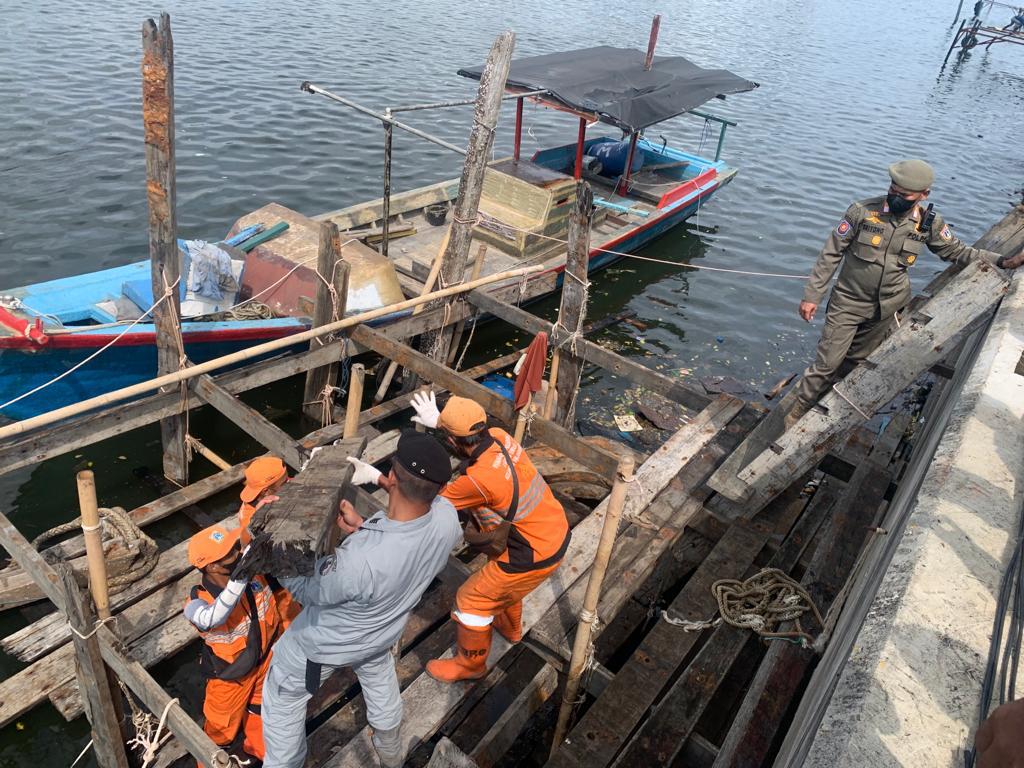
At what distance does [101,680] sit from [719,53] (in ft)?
116

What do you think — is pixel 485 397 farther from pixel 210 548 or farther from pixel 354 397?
pixel 210 548

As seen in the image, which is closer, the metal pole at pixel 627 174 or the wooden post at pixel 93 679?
the wooden post at pixel 93 679

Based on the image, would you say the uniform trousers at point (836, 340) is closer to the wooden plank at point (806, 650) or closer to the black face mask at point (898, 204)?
the wooden plank at point (806, 650)

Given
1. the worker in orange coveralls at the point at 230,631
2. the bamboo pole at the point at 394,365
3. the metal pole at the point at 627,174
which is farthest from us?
the metal pole at the point at 627,174

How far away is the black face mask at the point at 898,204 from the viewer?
6023 millimetres

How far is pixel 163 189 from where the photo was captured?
573 cm

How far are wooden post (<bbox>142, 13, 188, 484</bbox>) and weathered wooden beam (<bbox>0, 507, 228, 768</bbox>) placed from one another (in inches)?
87.2

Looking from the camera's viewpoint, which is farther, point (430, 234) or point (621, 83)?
point (621, 83)

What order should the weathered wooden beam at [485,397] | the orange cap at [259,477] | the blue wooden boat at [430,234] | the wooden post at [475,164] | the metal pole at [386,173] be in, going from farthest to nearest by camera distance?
the metal pole at [386,173], the wooden post at [475,164], the blue wooden boat at [430,234], the weathered wooden beam at [485,397], the orange cap at [259,477]

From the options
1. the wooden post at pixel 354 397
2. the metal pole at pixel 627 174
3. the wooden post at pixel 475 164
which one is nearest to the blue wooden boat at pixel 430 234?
the metal pole at pixel 627 174

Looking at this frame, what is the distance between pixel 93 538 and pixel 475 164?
5860 millimetres

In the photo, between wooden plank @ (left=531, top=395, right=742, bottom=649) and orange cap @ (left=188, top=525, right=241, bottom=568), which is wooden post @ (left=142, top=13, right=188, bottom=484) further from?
wooden plank @ (left=531, top=395, right=742, bottom=649)

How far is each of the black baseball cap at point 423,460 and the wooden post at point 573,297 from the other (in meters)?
3.88

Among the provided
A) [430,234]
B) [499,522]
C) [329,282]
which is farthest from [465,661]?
[430,234]
